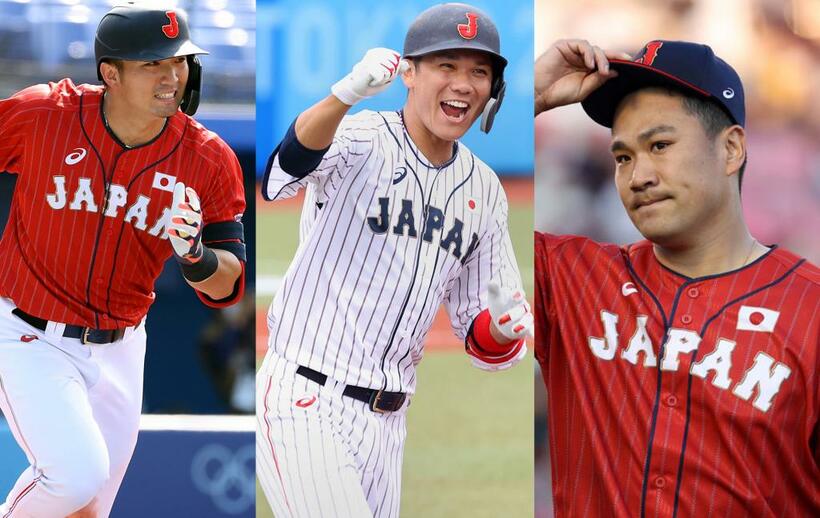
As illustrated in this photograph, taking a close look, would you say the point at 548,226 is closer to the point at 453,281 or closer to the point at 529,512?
the point at 453,281

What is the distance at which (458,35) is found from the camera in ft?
8.95

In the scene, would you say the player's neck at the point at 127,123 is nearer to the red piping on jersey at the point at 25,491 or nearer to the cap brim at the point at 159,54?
the cap brim at the point at 159,54

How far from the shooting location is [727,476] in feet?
7.47

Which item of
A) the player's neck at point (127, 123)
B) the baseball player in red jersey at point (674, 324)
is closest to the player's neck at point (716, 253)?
the baseball player in red jersey at point (674, 324)

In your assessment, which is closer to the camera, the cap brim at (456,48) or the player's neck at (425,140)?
the cap brim at (456,48)

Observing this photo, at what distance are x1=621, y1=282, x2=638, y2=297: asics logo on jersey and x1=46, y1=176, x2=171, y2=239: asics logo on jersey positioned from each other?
1.28 m

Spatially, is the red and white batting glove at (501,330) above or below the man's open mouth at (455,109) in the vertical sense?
below

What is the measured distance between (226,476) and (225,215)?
94 cm

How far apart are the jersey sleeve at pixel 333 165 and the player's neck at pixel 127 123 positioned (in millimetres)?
454

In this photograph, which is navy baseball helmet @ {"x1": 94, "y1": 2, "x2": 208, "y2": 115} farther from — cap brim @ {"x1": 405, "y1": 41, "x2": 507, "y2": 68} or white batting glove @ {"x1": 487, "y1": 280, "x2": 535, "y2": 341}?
white batting glove @ {"x1": 487, "y1": 280, "x2": 535, "y2": 341}

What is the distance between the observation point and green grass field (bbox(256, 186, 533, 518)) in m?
3.00

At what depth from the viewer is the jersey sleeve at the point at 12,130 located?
2.77m

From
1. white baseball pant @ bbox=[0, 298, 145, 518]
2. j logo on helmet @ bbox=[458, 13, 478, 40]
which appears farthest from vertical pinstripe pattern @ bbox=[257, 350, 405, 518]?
j logo on helmet @ bbox=[458, 13, 478, 40]

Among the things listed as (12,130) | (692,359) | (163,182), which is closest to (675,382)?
(692,359)
